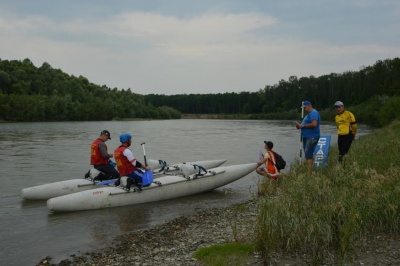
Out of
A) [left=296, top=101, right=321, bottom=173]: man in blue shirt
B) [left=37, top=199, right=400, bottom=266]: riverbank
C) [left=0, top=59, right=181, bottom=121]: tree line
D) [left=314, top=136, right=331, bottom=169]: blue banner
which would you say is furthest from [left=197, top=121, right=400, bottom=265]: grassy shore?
[left=0, top=59, right=181, bottom=121]: tree line

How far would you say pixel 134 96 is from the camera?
354 ft

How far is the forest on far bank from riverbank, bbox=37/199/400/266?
41826mm

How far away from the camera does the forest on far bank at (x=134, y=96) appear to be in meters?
72.4

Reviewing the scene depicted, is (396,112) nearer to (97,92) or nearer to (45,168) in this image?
(45,168)

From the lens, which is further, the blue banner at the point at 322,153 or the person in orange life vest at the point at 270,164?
the blue banner at the point at 322,153

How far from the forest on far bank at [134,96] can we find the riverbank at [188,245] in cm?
4183

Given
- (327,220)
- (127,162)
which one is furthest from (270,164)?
(327,220)

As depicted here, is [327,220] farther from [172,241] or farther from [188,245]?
[172,241]

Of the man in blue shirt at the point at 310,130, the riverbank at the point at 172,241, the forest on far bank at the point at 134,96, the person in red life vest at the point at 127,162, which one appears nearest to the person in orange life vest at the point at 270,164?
the man in blue shirt at the point at 310,130

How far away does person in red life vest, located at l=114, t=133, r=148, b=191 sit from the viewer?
10672mm

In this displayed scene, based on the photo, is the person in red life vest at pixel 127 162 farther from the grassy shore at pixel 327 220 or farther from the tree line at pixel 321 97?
the tree line at pixel 321 97

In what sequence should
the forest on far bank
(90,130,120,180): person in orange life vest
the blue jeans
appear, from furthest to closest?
the forest on far bank
(90,130,120,180): person in orange life vest
the blue jeans

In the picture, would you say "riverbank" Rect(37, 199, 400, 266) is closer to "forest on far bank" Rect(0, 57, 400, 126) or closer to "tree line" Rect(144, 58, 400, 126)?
"tree line" Rect(144, 58, 400, 126)

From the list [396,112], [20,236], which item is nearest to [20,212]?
[20,236]
